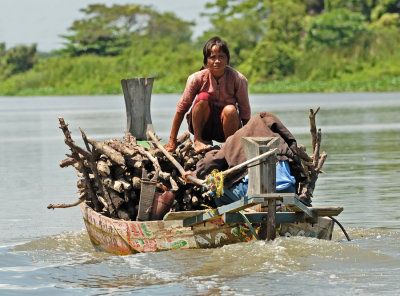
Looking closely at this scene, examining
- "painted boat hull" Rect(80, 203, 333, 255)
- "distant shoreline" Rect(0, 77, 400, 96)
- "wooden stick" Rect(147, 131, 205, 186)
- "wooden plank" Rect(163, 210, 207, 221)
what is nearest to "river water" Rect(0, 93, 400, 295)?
"painted boat hull" Rect(80, 203, 333, 255)

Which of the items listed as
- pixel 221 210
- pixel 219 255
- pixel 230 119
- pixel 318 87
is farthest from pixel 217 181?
pixel 318 87

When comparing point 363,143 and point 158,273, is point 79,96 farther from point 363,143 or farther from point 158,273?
point 158,273

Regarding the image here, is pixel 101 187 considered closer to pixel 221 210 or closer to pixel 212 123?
pixel 212 123

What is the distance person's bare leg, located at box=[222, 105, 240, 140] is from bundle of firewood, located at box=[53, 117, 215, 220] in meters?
0.33

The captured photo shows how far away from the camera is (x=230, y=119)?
754 centimetres

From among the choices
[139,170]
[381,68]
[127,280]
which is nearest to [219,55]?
[139,170]

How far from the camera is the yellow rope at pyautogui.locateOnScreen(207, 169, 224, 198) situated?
6.30 meters

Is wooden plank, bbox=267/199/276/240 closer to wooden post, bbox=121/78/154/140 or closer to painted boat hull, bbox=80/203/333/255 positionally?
painted boat hull, bbox=80/203/333/255

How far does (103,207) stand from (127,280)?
139 centimetres

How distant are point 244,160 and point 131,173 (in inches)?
50.0

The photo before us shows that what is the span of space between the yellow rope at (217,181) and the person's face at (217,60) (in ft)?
4.66

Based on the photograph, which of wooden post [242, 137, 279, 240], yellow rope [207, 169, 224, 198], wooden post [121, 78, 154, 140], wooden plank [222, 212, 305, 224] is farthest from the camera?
wooden post [121, 78, 154, 140]

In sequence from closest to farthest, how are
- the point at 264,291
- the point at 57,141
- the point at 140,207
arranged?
the point at 264,291
the point at 140,207
the point at 57,141

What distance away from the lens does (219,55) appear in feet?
24.5
